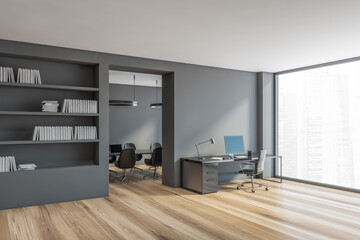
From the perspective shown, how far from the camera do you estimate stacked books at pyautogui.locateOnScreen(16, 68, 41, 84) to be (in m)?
4.44

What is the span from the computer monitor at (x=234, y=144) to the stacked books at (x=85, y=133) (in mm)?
2646

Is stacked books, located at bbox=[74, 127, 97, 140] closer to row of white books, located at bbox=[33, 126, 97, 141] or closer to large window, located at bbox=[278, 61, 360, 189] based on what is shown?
row of white books, located at bbox=[33, 126, 97, 141]

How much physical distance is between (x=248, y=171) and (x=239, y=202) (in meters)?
1.10

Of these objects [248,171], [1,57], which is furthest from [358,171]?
[1,57]

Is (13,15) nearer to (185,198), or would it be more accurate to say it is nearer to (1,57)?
(1,57)

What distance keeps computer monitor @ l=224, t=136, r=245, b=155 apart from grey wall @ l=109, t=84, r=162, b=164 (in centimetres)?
412

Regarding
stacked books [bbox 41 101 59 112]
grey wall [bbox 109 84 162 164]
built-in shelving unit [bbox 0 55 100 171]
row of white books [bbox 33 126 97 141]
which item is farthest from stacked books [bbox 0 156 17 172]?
grey wall [bbox 109 84 162 164]

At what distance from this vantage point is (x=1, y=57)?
177 inches

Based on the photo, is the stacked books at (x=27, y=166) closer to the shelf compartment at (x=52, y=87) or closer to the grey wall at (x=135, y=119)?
the shelf compartment at (x=52, y=87)

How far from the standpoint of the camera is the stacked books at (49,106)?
4.59m

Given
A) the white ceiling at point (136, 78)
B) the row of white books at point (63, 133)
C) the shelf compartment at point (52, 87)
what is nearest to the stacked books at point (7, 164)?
the row of white books at point (63, 133)

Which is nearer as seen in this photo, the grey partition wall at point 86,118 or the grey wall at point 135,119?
the grey partition wall at point 86,118

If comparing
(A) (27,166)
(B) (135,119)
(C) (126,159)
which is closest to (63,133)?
(A) (27,166)

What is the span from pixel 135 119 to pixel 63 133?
190 inches
